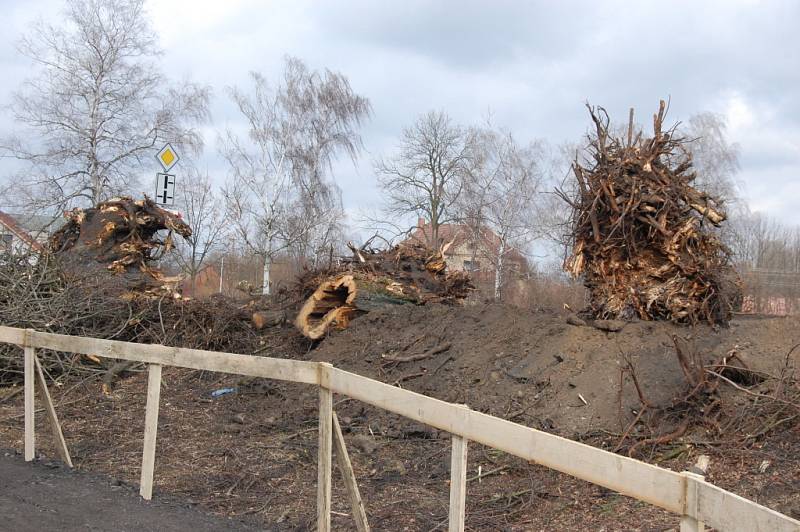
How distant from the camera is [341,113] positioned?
30250mm

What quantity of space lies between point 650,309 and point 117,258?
8889 millimetres

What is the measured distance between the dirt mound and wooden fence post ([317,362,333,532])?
279cm

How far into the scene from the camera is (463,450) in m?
3.15

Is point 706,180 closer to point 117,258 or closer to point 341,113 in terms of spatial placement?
point 341,113

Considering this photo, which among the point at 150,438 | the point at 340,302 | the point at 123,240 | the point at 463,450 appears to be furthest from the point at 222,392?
the point at 463,450

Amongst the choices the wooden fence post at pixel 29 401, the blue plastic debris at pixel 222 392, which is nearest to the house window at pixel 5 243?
the blue plastic debris at pixel 222 392

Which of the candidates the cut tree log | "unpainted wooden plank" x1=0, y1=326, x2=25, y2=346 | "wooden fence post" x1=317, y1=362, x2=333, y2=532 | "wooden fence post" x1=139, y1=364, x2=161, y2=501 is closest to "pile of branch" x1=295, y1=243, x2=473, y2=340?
the cut tree log

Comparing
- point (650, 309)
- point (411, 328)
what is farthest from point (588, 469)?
point (411, 328)

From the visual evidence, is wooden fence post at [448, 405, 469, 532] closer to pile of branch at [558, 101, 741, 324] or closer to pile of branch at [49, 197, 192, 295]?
pile of branch at [558, 101, 741, 324]

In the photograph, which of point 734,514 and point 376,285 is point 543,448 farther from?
point 376,285

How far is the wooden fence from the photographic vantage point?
84.3 inches

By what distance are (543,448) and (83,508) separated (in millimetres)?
3267

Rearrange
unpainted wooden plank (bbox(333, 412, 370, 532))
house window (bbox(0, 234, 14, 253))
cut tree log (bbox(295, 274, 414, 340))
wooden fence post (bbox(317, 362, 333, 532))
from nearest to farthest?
1. unpainted wooden plank (bbox(333, 412, 370, 532))
2. wooden fence post (bbox(317, 362, 333, 532))
3. cut tree log (bbox(295, 274, 414, 340))
4. house window (bbox(0, 234, 14, 253))

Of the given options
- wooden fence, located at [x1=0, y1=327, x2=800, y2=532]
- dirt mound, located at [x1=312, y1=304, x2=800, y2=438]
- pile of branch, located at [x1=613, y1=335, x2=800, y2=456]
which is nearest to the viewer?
wooden fence, located at [x1=0, y1=327, x2=800, y2=532]
